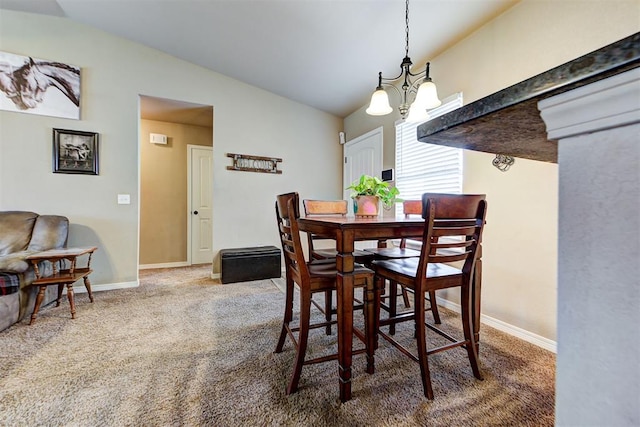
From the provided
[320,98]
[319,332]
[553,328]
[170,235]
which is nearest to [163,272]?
[170,235]

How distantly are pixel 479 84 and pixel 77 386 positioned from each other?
136 inches

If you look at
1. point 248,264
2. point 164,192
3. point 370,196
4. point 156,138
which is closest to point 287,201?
point 370,196

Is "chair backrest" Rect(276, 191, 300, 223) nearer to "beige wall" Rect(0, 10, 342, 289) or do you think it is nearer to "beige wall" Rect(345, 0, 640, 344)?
"beige wall" Rect(345, 0, 640, 344)

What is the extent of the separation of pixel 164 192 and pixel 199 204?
1.87 ft

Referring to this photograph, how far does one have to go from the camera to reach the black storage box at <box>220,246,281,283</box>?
11.1ft

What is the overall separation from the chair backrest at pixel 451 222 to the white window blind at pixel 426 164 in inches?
45.2

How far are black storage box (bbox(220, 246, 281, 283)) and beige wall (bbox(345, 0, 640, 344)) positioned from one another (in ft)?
8.11

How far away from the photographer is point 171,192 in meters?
4.47

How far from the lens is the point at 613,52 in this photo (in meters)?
0.28

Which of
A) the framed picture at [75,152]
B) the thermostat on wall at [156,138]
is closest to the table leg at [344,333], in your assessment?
the framed picture at [75,152]

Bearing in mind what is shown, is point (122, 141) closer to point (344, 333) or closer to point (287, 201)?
point (287, 201)

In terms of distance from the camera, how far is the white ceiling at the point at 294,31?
217cm

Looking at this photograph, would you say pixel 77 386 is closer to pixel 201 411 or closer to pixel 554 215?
pixel 201 411

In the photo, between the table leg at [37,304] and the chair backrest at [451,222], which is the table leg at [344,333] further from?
the table leg at [37,304]
